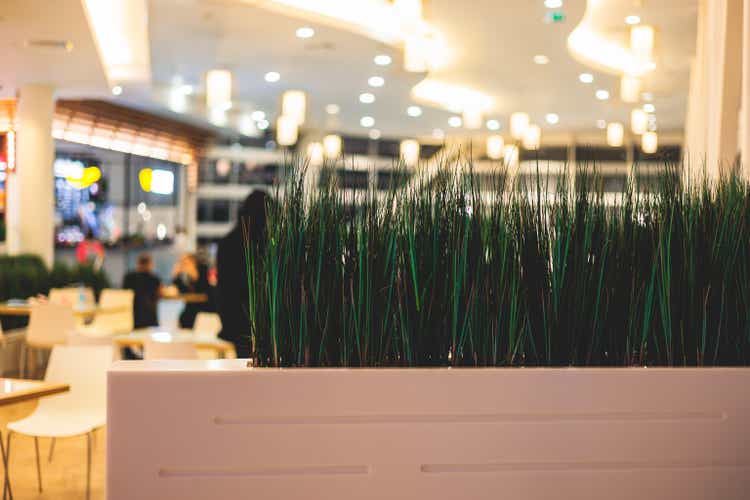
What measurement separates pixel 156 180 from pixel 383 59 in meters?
6.77

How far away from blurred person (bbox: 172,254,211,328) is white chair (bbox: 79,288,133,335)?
0.57 metres

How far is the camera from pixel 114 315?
29.1 feet

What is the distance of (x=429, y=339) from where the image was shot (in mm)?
2352

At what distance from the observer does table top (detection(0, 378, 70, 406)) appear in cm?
315

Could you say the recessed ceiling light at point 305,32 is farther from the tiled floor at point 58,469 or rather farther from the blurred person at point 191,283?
the tiled floor at point 58,469

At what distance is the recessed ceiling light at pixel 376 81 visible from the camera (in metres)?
11.4

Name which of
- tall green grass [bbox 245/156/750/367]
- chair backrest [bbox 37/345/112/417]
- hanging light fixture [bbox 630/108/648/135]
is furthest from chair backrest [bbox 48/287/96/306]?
hanging light fixture [bbox 630/108/648/135]

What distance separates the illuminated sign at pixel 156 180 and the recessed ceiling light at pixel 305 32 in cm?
700

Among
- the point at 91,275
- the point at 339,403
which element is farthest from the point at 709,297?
the point at 91,275

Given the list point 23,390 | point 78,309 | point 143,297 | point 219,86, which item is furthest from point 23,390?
point 219,86

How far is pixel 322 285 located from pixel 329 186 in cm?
28

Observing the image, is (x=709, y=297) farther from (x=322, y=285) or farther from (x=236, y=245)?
(x=236, y=245)

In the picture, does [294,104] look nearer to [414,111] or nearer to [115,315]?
[115,315]

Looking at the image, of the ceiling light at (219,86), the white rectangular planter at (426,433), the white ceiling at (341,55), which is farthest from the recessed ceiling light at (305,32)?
the white rectangular planter at (426,433)
